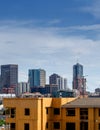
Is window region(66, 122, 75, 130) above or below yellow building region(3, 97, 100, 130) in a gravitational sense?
below

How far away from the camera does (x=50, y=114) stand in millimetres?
57469

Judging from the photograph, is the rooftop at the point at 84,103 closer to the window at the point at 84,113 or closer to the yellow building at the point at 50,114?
the yellow building at the point at 50,114

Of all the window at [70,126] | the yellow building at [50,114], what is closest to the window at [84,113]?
the yellow building at [50,114]

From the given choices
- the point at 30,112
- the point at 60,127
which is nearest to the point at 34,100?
the point at 30,112

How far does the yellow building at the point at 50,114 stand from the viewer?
2160 inches

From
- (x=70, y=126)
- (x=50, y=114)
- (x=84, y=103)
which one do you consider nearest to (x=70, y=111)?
(x=70, y=126)

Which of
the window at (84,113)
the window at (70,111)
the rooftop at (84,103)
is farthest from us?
the window at (70,111)

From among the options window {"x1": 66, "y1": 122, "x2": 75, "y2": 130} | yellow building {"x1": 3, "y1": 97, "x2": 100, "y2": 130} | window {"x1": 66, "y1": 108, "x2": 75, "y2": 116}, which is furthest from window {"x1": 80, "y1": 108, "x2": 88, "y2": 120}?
window {"x1": 66, "y1": 122, "x2": 75, "y2": 130}

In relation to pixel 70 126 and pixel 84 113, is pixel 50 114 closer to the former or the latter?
pixel 70 126

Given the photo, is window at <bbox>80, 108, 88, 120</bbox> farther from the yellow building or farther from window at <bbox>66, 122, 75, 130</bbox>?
window at <bbox>66, 122, 75, 130</bbox>

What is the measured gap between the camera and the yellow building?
180 ft

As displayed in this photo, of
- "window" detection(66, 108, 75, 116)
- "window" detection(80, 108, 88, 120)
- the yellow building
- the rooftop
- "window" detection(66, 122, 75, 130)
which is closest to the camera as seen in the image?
the yellow building

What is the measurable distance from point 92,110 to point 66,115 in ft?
11.4

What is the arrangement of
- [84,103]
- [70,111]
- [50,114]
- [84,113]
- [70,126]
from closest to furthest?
[84,113], [70,126], [70,111], [84,103], [50,114]
